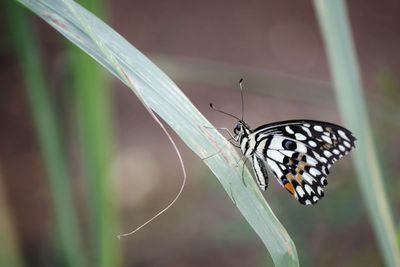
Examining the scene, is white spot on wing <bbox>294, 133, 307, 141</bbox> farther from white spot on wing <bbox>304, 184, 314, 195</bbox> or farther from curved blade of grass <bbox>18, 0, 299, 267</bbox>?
curved blade of grass <bbox>18, 0, 299, 267</bbox>

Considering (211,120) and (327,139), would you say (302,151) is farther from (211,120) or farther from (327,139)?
(211,120)

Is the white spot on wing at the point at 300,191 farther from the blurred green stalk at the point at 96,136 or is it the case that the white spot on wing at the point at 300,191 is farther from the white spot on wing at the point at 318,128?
the blurred green stalk at the point at 96,136

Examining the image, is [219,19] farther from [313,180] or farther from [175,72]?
[313,180]

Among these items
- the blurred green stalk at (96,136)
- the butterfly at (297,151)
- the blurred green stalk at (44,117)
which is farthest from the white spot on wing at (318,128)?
the blurred green stalk at (44,117)

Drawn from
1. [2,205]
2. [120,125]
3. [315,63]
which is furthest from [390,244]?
[315,63]

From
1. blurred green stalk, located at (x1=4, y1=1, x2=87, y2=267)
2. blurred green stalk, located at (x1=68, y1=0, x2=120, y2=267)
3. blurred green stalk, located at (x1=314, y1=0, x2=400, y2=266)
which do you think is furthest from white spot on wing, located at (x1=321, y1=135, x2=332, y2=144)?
blurred green stalk, located at (x1=4, y1=1, x2=87, y2=267)

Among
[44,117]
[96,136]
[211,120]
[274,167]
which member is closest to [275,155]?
[274,167]

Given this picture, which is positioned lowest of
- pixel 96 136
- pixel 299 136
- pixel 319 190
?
pixel 319 190
